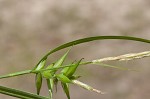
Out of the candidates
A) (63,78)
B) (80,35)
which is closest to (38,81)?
(63,78)

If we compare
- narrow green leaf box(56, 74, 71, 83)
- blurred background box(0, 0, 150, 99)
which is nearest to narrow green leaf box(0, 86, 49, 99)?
narrow green leaf box(56, 74, 71, 83)

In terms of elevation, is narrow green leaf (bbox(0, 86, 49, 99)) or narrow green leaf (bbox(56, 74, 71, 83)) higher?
narrow green leaf (bbox(56, 74, 71, 83))

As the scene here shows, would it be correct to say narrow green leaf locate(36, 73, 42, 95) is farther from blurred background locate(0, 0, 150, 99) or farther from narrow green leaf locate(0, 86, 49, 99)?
blurred background locate(0, 0, 150, 99)

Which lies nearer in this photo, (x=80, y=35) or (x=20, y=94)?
(x=20, y=94)

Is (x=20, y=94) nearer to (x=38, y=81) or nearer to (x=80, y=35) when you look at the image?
(x=38, y=81)

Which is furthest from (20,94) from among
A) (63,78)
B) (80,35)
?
(80,35)

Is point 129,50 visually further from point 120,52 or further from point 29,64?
point 29,64

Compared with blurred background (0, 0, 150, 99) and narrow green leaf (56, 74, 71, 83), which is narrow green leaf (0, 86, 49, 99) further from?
blurred background (0, 0, 150, 99)

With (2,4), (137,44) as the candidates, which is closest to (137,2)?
(137,44)

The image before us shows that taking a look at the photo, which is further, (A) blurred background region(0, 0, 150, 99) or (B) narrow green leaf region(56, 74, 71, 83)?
(A) blurred background region(0, 0, 150, 99)
